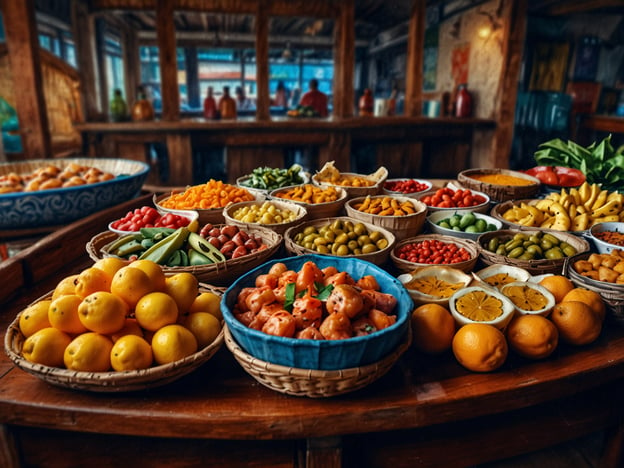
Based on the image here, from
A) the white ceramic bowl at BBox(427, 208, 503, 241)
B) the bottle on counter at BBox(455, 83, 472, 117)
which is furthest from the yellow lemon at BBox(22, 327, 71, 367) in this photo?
the bottle on counter at BBox(455, 83, 472, 117)

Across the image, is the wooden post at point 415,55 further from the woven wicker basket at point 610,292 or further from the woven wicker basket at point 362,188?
the woven wicker basket at point 610,292

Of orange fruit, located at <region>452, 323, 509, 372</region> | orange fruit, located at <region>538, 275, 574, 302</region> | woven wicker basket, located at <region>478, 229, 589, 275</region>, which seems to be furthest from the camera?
woven wicker basket, located at <region>478, 229, 589, 275</region>

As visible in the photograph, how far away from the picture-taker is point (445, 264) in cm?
188

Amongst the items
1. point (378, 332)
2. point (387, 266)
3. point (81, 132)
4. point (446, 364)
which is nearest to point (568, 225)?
point (387, 266)

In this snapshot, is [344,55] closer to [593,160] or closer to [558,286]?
[593,160]

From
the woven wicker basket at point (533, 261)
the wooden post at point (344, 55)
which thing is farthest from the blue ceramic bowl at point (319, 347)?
the wooden post at point (344, 55)

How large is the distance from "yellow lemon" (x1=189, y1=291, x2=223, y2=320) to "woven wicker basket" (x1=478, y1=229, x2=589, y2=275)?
4.21 feet

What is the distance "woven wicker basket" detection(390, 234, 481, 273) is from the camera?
75.1 inches

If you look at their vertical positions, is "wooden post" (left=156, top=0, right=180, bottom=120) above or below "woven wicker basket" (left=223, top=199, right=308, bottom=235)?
above

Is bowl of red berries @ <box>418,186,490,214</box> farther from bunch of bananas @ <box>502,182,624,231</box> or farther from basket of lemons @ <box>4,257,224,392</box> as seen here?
basket of lemons @ <box>4,257,224,392</box>

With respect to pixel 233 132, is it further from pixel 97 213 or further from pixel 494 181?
pixel 494 181

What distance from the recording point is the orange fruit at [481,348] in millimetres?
1345

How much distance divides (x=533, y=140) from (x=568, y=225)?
24.4ft

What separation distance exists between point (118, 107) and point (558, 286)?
18.3ft
